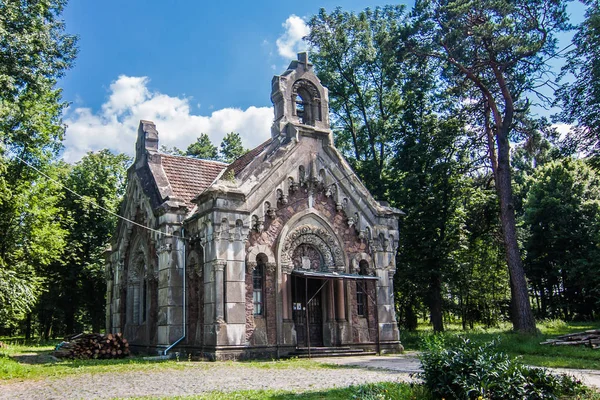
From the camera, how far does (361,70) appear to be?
33.7 m

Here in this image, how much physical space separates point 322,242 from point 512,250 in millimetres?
8358

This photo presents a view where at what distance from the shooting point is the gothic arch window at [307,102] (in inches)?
850

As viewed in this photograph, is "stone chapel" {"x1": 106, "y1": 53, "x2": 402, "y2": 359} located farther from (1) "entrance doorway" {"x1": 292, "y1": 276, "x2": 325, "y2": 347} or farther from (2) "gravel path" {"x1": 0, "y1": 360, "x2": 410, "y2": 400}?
(2) "gravel path" {"x1": 0, "y1": 360, "x2": 410, "y2": 400}

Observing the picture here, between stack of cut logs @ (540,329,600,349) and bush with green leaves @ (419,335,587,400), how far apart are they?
9.86 metres

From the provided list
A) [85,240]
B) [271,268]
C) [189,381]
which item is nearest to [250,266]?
[271,268]

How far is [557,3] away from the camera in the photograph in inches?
883

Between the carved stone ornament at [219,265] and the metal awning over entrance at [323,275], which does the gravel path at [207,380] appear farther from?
the metal awning over entrance at [323,275]

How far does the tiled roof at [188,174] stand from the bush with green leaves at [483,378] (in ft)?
45.4

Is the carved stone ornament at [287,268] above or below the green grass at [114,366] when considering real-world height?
above

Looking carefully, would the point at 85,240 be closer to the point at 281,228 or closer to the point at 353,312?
the point at 281,228

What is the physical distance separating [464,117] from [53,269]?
2780 centimetres

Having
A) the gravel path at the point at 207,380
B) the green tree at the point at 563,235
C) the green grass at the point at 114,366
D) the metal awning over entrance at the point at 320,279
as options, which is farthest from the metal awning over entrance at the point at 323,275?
the green tree at the point at 563,235

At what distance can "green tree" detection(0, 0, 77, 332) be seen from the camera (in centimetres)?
1898

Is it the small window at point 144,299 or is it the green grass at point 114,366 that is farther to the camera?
the small window at point 144,299
